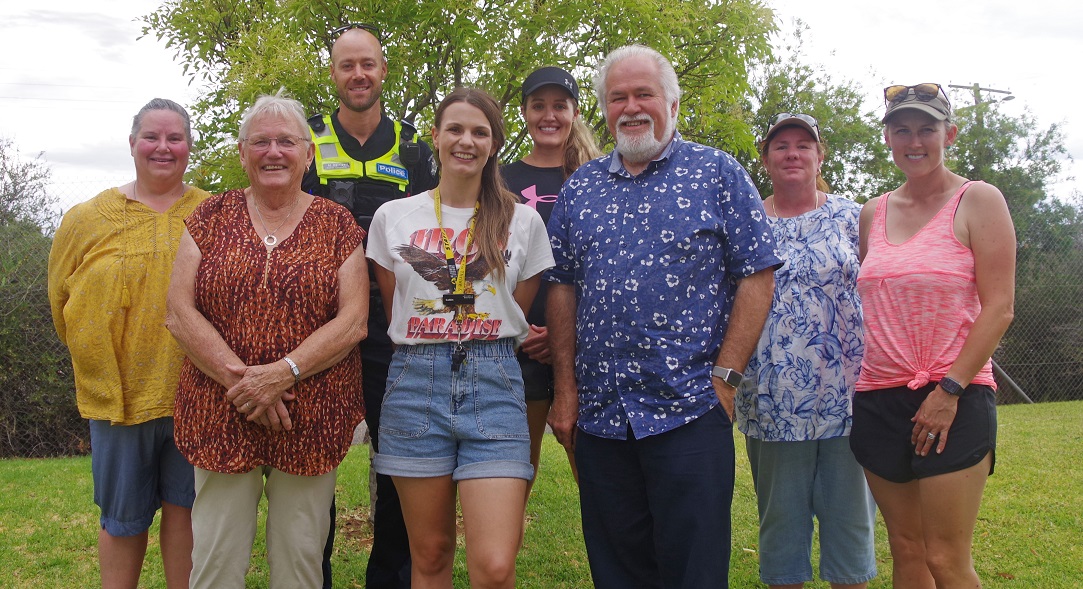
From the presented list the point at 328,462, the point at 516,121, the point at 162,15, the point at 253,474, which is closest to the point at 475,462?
the point at 328,462

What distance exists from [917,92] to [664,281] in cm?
124

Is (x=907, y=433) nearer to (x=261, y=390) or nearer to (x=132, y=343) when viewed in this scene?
(x=261, y=390)

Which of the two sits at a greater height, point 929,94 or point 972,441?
point 929,94

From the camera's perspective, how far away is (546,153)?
3.84 metres

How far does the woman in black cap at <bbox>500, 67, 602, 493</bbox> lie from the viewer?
361cm

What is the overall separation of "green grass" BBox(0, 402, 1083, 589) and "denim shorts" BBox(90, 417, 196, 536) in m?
1.35

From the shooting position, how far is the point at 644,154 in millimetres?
2994

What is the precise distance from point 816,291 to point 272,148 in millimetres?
2230

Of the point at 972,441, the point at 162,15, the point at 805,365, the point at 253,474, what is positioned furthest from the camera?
the point at 162,15

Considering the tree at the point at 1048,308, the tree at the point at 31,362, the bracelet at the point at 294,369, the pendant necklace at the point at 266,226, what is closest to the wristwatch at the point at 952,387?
the bracelet at the point at 294,369

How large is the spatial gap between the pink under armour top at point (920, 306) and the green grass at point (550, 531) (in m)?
2.02

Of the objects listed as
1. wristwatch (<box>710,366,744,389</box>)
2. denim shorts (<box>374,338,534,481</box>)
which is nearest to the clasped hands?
denim shorts (<box>374,338,534,481</box>)

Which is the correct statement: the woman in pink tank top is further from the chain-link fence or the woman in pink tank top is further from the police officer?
the chain-link fence

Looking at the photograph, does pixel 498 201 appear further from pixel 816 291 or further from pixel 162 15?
pixel 162 15
